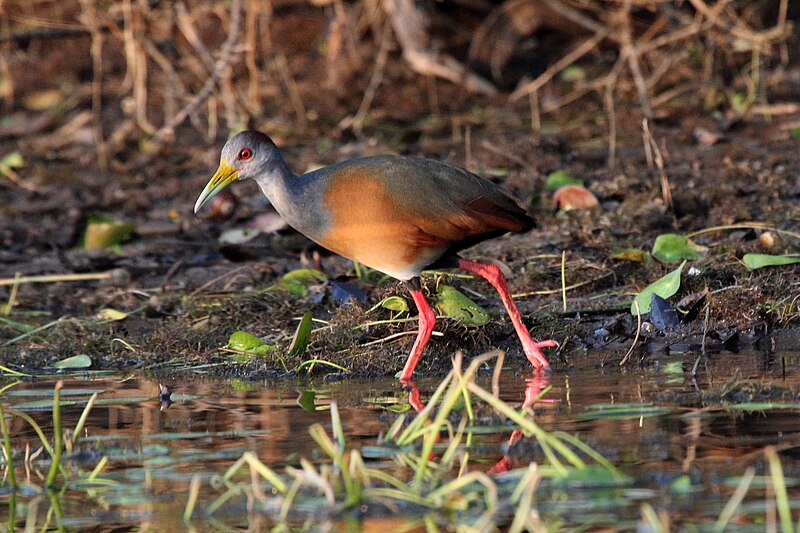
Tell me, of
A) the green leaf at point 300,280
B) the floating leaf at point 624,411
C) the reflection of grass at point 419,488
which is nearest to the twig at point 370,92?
the green leaf at point 300,280

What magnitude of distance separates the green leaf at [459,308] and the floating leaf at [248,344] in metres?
0.82

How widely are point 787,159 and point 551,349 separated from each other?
348cm

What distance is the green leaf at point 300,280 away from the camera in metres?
7.00

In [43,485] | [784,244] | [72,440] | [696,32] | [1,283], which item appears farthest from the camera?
[696,32]

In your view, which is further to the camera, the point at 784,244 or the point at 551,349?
the point at 784,244

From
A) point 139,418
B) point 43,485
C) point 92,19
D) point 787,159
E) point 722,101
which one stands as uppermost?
point 92,19

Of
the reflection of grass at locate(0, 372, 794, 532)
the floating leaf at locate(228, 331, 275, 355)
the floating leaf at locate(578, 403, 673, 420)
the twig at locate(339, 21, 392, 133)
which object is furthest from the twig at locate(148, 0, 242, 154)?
the reflection of grass at locate(0, 372, 794, 532)

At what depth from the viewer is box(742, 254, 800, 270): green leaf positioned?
20.5ft

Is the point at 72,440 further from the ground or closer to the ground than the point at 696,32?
closer to the ground

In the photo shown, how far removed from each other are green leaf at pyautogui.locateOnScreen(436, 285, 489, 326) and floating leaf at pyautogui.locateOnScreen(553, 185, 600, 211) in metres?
2.05

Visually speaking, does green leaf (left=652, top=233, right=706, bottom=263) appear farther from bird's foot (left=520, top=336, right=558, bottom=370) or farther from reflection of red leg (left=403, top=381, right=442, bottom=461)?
reflection of red leg (left=403, top=381, right=442, bottom=461)

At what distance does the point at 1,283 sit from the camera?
7555 millimetres

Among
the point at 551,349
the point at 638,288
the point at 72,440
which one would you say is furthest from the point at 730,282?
the point at 72,440

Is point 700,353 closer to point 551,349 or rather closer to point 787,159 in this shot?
point 551,349
